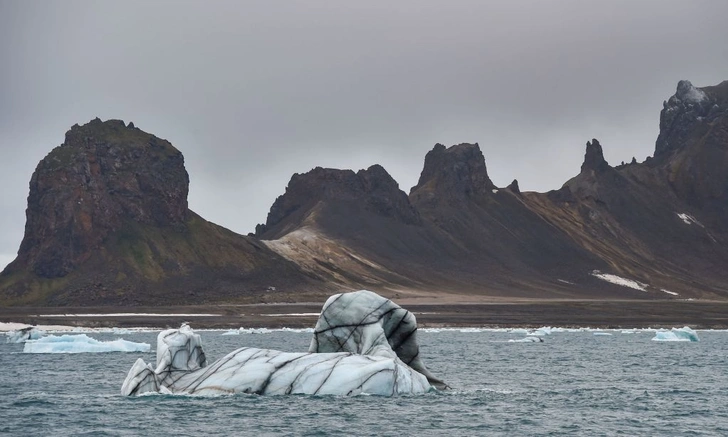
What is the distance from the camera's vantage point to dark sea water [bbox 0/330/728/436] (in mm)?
A: 43844

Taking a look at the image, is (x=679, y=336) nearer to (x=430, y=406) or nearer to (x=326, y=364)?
(x=430, y=406)

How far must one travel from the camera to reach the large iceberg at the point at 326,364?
2005 inches

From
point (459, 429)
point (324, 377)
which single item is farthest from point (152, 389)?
point (459, 429)

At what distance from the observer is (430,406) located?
50188mm

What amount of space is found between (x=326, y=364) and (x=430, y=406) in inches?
226

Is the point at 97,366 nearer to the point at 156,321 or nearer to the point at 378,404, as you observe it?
the point at 378,404

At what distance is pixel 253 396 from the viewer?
5128cm

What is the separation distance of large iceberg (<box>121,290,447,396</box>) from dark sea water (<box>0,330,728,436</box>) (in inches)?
33.9

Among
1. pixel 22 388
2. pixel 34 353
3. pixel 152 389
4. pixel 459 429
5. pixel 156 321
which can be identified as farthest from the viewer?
pixel 156 321

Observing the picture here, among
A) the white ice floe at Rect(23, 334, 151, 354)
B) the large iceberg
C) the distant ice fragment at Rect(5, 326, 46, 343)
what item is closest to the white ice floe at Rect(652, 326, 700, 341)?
the white ice floe at Rect(23, 334, 151, 354)

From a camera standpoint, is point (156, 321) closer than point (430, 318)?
Yes

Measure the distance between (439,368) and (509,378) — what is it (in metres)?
8.89

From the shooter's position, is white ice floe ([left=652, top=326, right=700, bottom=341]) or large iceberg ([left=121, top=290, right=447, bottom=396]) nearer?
large iceberg ([left=121, top=290, right=447, bottom=396])

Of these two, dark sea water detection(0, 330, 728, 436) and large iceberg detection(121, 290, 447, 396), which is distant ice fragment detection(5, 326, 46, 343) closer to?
dark sea water detection(0, 330, 728, 436)
